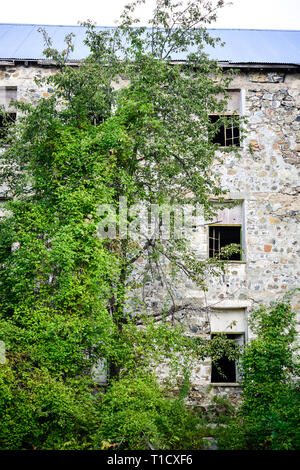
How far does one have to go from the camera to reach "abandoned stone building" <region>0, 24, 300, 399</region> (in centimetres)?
1188

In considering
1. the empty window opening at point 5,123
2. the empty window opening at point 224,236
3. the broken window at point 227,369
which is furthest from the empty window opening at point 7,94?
the broken window at point 227,369

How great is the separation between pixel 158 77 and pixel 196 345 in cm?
562

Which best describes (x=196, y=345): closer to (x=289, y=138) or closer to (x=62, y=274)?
(x=62, y=274)

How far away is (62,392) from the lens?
284 inches

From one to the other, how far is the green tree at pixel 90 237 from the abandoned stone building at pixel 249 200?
4.92 feet

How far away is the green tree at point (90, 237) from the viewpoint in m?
7.41

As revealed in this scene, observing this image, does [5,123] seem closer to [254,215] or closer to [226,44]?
[254,215]

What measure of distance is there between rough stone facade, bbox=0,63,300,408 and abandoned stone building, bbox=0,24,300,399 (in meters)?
0.03

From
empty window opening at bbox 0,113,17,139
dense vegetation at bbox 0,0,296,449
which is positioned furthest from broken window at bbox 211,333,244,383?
empty window opening at bbox 0,113,17,139

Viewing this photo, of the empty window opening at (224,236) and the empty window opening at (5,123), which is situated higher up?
the empty window opening at (5,123)

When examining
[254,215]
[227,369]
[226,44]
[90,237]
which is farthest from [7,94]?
[227,369]

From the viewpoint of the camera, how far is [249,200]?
12445 mm

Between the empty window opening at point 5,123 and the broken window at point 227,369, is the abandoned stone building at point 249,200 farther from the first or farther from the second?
the empty window opening at point 5,123
